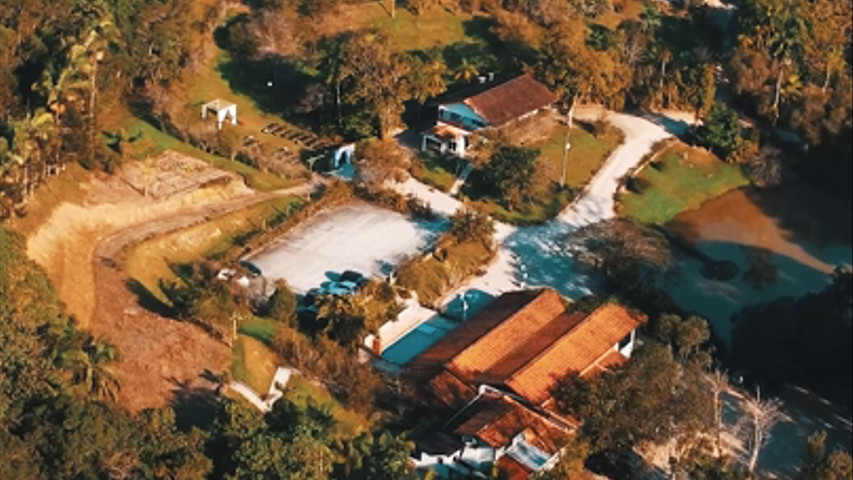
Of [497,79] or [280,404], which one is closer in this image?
[280,404]

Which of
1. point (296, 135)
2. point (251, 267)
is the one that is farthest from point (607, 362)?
point (296, 135)

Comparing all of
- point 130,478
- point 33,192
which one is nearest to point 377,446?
point 130,478

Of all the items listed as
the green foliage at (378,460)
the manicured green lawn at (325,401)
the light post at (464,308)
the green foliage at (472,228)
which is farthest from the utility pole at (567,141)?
the green foliage at (378,460)

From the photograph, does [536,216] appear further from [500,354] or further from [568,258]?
[500,354]

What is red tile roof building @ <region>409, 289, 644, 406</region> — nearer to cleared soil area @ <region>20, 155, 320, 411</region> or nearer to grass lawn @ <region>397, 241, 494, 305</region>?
grass lawn @ <region>397, 241, 494, 305</region>

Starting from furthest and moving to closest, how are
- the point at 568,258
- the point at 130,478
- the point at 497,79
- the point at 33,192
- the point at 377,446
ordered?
the point at 497,79 → the point at 568,258 → the point at 33,192 → the point at 377,446 → the point at 130,478

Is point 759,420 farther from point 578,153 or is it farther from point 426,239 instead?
point 578,153
